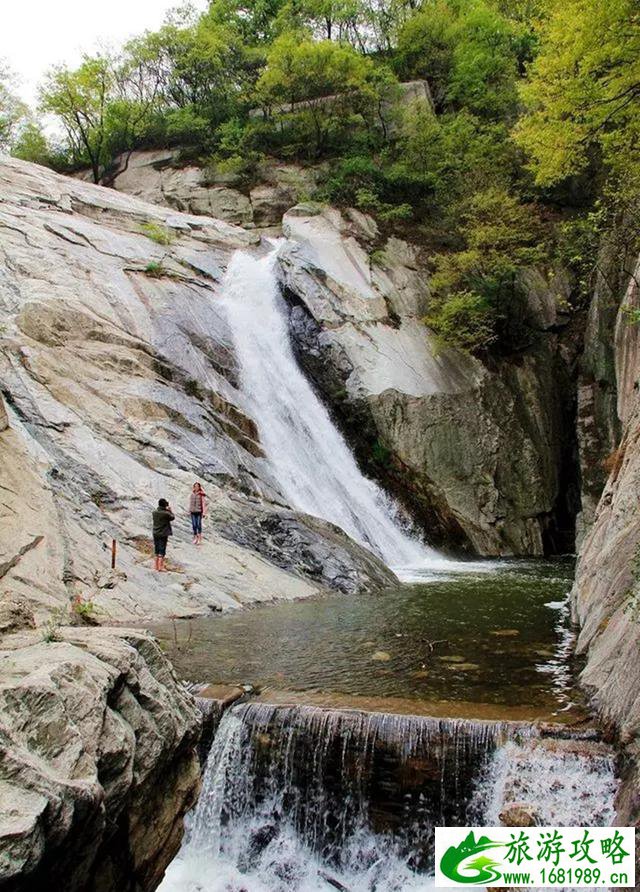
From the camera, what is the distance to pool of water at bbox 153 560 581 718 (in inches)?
284

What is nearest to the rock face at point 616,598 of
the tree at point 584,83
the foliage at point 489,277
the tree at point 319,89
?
the tree at point 584,83

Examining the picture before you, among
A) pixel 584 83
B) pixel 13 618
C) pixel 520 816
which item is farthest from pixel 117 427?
pixel 584 83

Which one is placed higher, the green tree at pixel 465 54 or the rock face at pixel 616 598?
the green tree at pixel 465 54

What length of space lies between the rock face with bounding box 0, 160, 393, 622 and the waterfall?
79 cm

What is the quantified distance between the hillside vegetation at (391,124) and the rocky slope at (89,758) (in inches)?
614

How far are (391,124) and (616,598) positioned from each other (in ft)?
109

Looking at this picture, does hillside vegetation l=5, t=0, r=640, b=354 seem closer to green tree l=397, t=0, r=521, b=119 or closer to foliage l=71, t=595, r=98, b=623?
green tree l=397, t=0, r=521, b=119

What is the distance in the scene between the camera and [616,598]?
7727mm

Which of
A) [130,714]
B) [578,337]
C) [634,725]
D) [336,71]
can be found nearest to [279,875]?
[130,714]

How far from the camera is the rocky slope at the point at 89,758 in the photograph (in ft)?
9.88

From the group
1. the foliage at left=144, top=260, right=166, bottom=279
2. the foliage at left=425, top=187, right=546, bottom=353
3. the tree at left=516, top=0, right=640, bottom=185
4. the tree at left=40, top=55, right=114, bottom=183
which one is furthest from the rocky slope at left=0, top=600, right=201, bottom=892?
the tree at left=40, top=55, right=114, bottom=183

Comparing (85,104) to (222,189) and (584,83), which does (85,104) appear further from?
(584,83)

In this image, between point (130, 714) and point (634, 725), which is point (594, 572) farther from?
point (130, 714)

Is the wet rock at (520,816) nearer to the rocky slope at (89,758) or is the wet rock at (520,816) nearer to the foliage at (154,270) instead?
the rocky slope at (89,758)
